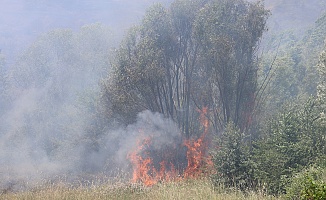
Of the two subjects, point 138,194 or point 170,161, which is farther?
point 170,161

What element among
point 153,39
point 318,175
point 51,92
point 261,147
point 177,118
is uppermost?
point 51,92

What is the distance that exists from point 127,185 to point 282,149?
5.86 meters

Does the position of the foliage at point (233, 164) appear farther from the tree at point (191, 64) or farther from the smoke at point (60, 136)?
the smoke at point (60, 136)

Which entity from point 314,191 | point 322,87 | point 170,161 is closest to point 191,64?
point 170,161

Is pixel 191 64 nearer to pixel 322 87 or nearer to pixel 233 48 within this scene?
pixel 233 48

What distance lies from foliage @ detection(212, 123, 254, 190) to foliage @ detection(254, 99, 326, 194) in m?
0.47

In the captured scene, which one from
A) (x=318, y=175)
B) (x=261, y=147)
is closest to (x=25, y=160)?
(x=261, y=147)

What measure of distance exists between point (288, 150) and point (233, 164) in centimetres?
202

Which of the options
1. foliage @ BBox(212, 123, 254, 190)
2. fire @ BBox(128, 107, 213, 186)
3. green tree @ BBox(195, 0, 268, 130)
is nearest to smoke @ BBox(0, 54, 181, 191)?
fire @ BBox(128, 107, 213, 186)

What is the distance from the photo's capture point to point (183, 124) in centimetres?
1903

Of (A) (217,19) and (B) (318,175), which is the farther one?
(A) (217,19)

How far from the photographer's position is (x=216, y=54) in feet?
55.0

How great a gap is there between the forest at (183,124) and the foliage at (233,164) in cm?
4

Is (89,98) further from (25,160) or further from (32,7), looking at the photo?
(32,7)
